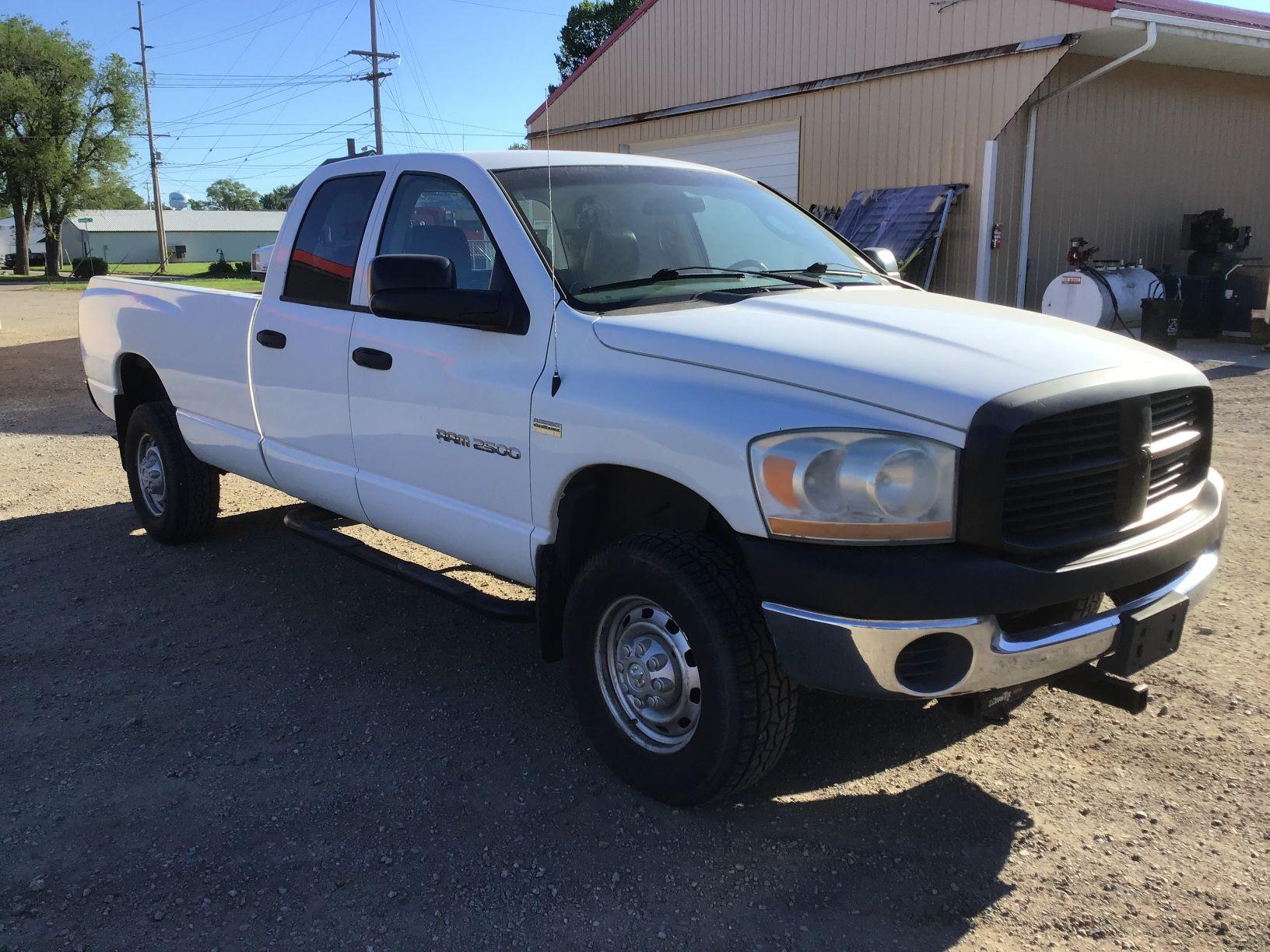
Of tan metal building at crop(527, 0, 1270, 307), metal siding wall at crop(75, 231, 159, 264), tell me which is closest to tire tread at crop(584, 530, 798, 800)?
tan metal building at crop(527, 0, 1270, 307)

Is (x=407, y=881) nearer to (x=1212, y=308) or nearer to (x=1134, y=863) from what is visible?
(x=1134, y=863)

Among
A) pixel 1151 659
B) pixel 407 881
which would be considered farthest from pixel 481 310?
pixel 1151 659

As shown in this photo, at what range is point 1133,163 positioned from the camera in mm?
15320

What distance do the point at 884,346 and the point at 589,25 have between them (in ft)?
172

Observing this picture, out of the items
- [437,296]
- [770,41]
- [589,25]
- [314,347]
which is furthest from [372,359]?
[589,25]

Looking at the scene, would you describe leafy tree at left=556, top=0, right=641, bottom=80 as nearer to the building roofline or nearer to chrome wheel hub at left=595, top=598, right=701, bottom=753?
the building roofline

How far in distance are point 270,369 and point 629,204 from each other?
1.95 meters

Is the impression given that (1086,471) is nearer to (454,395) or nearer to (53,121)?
(454,395)

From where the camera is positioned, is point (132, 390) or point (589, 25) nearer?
point (132, 390)

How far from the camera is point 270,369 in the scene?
4941mm

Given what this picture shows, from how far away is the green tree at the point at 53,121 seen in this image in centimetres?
5094

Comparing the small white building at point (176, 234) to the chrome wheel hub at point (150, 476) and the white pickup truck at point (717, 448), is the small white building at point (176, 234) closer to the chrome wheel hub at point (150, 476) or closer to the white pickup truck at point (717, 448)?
the chrome wheel hub at point (150, 476)

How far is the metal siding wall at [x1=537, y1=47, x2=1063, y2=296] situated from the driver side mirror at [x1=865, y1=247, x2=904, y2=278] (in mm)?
9699

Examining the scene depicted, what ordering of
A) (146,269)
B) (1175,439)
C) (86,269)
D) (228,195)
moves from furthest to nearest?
(228,195) < (86,269) < (146,269) < (1175,439)
